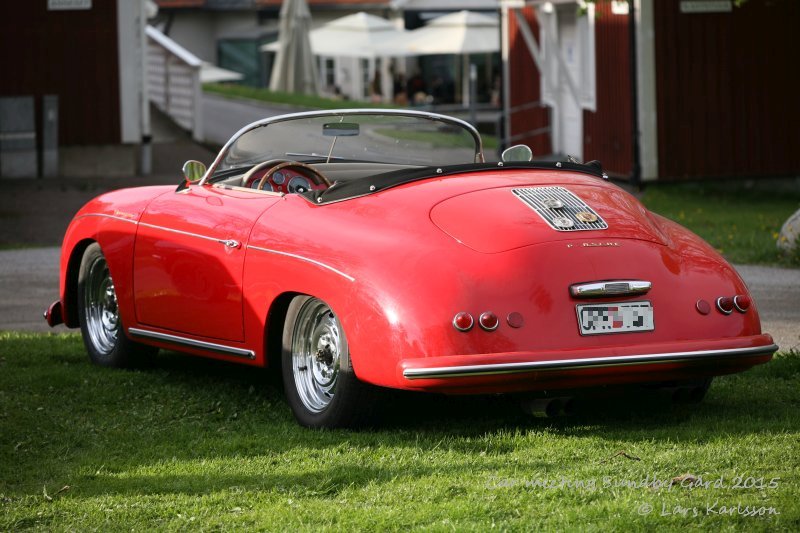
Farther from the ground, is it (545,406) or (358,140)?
(358,140)

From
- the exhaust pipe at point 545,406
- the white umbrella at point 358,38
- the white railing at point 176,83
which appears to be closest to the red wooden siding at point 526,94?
the white railing at point 176,83

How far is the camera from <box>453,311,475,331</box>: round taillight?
546 centimetres

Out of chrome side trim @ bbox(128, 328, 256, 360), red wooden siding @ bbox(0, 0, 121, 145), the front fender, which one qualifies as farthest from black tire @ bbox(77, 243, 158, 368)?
red wooden siding @ bbox(0, 0, 121, 145)

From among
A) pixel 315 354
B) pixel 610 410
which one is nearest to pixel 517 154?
pixel 610 410

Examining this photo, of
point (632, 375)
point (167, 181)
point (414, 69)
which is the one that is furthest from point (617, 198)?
point (414, 69)

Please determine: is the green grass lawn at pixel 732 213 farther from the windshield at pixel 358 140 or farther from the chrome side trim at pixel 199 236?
the chrome side trim at pixel 199 236

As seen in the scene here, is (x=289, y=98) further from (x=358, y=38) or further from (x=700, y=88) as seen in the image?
(x=700, y=88)

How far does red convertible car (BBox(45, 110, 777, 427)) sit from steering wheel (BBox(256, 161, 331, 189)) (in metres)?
0.01

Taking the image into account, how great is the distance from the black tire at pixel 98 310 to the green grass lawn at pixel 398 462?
1.99 feet

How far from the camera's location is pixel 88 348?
8039 millimetres

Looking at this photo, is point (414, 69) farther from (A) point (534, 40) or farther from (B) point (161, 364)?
(B) point (161, 364)

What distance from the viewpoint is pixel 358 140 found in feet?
25.0

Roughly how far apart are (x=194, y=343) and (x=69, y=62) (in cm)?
1497

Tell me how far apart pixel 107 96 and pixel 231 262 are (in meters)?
15.4
